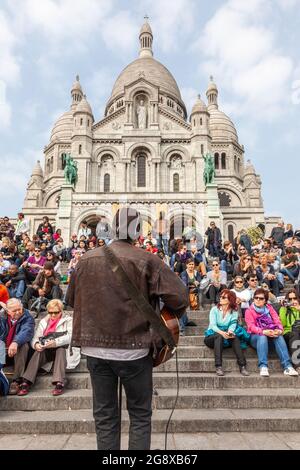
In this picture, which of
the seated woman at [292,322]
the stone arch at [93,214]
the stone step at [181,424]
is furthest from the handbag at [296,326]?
→ the stone arch at [93,214]

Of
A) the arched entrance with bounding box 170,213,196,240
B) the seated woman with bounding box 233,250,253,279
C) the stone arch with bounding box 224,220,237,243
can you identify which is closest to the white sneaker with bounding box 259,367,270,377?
the seated woman with bounding box 233,250,253,279

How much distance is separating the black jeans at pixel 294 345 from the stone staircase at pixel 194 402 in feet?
0.85

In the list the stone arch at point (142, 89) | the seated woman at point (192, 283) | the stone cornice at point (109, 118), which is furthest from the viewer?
the stone arch at point (142, 89)

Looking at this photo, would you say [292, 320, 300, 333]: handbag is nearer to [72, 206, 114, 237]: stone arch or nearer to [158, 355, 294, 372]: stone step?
[158, 355, 294, 372]: stone step

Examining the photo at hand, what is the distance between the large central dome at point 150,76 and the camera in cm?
4606

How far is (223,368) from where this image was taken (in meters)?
5.58

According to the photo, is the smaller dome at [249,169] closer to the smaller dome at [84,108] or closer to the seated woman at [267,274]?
the smaller dome at [84,108]

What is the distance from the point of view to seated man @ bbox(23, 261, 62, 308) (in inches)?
301

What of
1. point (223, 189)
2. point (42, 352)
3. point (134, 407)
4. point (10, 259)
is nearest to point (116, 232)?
point (134, 407)

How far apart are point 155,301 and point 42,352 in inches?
121

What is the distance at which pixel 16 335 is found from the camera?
5.18 m

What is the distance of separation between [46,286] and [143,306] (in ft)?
17.7

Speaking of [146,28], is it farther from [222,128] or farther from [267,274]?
[267,274]
